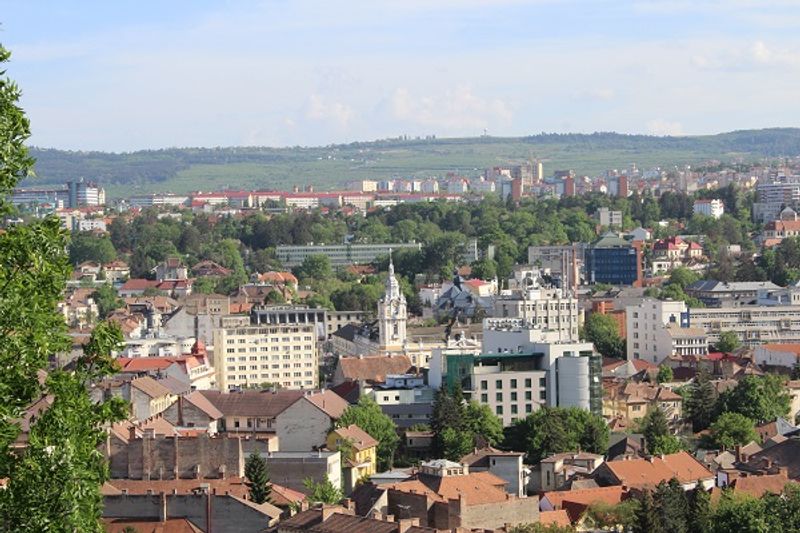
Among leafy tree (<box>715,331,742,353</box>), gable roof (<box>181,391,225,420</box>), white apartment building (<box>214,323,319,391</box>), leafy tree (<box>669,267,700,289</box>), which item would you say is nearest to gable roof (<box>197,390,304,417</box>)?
gable roof (<box>181,391,225,420</box>)

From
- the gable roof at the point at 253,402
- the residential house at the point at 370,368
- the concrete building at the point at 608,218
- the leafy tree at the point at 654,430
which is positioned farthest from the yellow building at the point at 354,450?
the concrete building at the point at 608,218

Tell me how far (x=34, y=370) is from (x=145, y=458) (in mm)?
22342

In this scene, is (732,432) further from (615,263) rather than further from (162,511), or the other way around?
(615,263)

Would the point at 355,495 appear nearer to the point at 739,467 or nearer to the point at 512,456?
the point at 512,456

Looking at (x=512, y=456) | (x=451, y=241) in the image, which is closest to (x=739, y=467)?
(x=512, y=456)

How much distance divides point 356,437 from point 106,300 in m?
42.8

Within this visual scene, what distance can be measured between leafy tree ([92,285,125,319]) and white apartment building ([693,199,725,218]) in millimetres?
42748

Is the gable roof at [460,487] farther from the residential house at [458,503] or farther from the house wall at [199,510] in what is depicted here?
the house wall at [199,510]

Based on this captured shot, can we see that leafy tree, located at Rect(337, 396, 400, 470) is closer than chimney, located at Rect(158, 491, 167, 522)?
No

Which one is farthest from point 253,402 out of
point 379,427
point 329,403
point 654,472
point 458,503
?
point 458,503

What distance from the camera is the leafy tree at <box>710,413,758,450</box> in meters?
39.4

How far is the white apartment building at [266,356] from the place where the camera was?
2186 inches

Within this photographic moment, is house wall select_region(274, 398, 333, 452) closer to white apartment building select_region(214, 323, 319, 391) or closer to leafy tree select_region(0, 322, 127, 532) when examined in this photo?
white apartment building select_region(214, 323, 319, 391)

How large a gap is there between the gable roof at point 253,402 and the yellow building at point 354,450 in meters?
2.16
